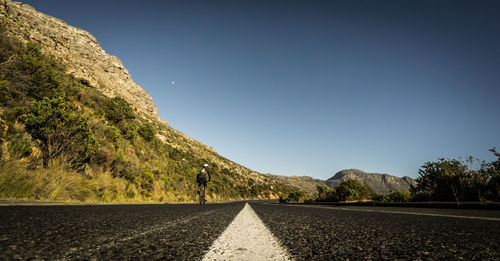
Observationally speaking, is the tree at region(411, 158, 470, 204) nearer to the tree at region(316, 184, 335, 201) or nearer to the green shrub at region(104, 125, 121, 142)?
the tree at region(316, 184, 335, 201)

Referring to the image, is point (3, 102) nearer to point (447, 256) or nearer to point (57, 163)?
point (57, 163)

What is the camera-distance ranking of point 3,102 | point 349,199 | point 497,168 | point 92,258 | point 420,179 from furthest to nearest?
point 349,199 → point 420,179 → point 497,168 → point 3,102 → point 92,258

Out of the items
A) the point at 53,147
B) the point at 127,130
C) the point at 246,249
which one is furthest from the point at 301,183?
the point at 246,249

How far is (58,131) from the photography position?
8328 millimetres

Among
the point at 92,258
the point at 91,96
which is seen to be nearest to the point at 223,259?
the point at 92,258

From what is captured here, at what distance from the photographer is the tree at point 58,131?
26.5 feet

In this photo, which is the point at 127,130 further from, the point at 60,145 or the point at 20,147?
the point at 20,147

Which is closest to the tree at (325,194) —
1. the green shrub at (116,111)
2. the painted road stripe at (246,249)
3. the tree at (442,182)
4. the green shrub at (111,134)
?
the tree at (442,182)

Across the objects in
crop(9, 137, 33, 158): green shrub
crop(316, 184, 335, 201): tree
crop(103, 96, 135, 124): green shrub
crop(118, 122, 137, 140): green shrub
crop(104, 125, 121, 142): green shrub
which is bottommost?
crop(316, 184, 335, 201): tree

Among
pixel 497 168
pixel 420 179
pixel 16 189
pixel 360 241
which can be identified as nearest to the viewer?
pixel 360 241

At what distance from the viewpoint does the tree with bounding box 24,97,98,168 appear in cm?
808

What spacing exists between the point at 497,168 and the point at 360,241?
38.0 ft

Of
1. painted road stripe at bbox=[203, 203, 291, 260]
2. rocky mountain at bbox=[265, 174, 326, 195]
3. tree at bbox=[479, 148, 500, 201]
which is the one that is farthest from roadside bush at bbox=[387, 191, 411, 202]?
rocky mountain at bbox=[265, 174, 326, 195]

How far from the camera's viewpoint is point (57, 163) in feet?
25.3
